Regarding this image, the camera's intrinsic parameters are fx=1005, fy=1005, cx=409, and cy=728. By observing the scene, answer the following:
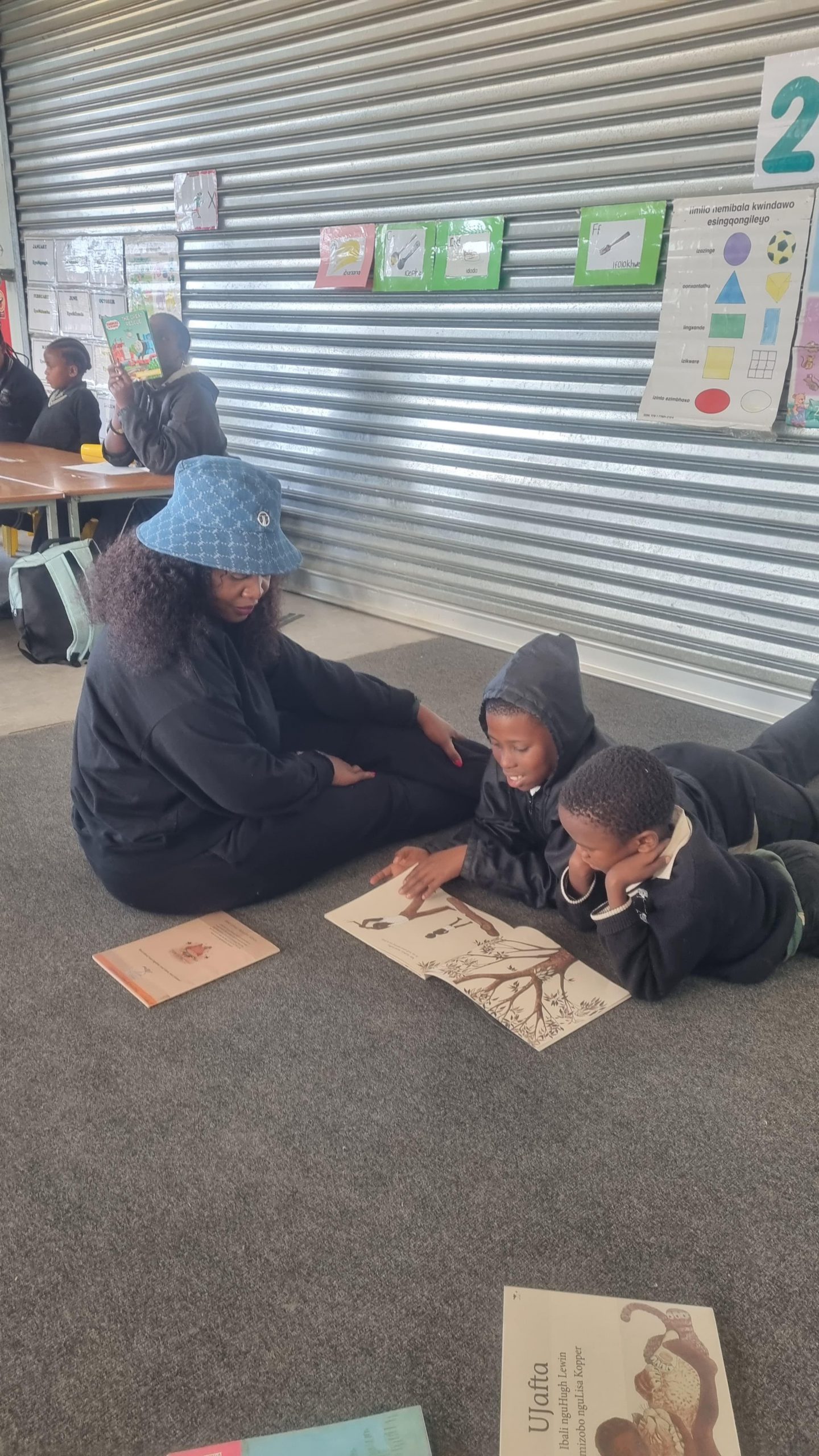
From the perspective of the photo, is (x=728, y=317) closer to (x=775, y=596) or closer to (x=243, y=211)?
(x=775, y=596)

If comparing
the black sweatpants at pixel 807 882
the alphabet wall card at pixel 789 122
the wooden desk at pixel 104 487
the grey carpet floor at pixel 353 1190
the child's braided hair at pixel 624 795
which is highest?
the alphabet wall card at pixel 789 122

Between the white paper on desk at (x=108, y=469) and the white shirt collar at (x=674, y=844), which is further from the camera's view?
the white paper on desk at (x=108, y=469)

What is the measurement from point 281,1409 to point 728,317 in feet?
10.4

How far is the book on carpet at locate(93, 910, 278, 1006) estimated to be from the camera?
199 centimetres

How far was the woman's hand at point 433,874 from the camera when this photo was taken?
90.0 inches

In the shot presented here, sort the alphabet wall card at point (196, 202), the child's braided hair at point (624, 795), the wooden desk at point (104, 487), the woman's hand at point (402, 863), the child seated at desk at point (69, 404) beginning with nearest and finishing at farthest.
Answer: the child's braided hair at point (624, 795) < the woman's hand at point (402, 863) < the wooden desk at point (104, 487) < the alphabet wall card at point (196, 202) < the child seated at desk at point (69, 404)

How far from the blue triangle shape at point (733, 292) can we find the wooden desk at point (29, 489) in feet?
8.33

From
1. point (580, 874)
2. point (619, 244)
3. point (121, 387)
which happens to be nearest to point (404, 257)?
point (619, 244)

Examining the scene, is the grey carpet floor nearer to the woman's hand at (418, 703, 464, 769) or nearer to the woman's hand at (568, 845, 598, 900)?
the woman's hand at (568, 845, 598, 900)

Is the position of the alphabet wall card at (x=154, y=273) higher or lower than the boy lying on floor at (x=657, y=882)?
higher

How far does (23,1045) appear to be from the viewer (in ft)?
6.01

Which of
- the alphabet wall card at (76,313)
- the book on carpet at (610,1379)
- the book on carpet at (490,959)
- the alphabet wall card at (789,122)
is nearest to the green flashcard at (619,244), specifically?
the alphabet wall card at (789,122)

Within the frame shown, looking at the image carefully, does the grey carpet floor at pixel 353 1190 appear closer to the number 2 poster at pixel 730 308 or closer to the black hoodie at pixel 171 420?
the number 2 poster at pixel 730 308

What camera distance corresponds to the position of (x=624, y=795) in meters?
1.78
